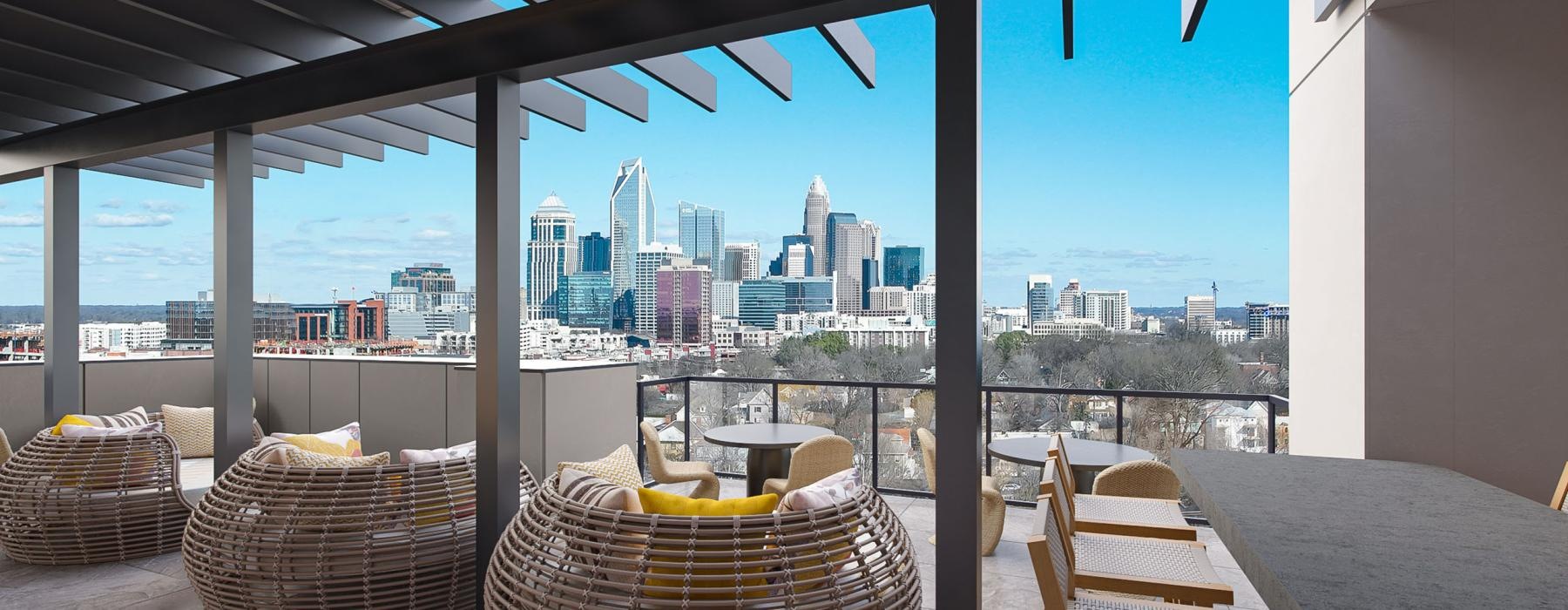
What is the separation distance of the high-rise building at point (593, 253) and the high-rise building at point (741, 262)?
262 cm

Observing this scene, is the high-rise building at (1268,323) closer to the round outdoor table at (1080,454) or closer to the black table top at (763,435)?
the round outdoor table at (1080,454)

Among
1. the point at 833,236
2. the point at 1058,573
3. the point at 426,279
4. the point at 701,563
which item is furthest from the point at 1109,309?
the point at 701,563

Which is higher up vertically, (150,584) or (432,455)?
(432,455)

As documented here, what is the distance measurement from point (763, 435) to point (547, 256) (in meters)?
11.7

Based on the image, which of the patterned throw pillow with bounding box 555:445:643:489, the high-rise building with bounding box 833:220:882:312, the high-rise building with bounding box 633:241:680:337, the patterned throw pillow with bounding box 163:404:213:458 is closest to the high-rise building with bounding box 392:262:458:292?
the high-rise building with bounding box 633:241:680:337

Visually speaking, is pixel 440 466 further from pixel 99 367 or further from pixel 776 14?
pixel 99 367

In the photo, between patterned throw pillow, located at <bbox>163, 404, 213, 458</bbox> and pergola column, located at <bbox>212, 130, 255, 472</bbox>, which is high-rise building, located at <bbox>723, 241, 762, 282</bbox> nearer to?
patterned throw pillow, located at <bbox>163, 404, 213, 458</bbox>

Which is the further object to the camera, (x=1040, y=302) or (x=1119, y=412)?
(x=1040, y=302)

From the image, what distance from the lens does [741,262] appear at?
1714 cm

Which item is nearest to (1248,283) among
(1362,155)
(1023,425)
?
(1023,425)

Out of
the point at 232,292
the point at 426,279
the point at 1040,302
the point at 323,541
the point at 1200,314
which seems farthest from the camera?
the point at 426,279

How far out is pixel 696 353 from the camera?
15812mm

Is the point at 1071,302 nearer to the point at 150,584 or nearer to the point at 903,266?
the point at 903,266

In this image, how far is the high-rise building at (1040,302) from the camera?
44.3 ft
